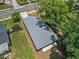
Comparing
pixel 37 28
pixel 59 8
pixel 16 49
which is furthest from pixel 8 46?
pixel 59 8

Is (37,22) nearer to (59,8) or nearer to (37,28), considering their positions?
(37,28)

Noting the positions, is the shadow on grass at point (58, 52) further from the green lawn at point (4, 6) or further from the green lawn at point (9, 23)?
Result: the green lawn at point (4, 6)

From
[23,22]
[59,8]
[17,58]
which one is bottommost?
[17,58]

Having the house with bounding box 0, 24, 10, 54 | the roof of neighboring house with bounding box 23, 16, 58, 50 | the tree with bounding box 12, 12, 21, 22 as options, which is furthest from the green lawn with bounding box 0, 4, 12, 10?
the house with bounding box 0, 24, 10, 54

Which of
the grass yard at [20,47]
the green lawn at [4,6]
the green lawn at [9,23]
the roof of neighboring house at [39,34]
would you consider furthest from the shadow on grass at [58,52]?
the green lawn at [4,6]

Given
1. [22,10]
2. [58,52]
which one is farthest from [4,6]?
[58,52]

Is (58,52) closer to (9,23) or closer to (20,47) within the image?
(20,47)
